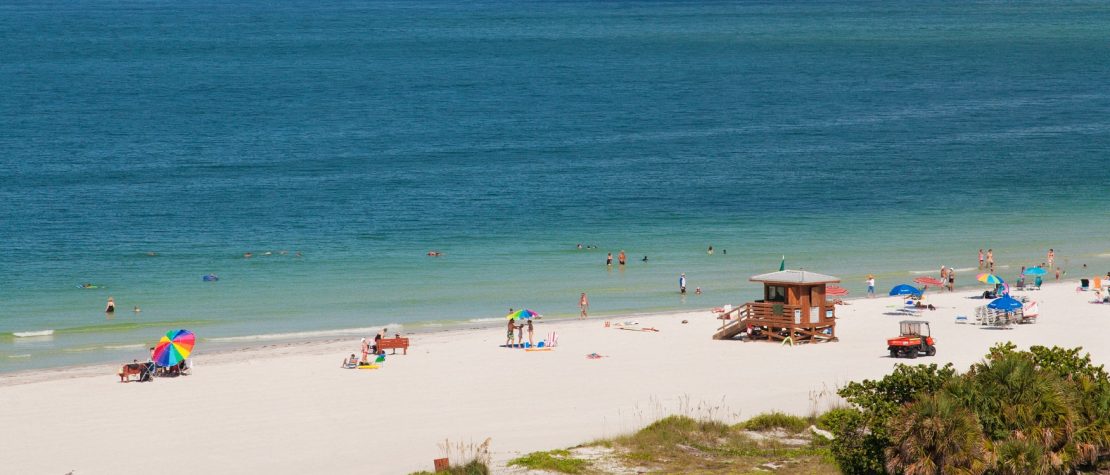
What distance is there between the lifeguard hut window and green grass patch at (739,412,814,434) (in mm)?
11663

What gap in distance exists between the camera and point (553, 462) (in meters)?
24.0

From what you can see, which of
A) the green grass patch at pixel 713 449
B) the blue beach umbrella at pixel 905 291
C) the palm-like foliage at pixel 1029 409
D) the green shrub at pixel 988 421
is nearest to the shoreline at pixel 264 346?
the blue beach umbrella at pixel 905 291

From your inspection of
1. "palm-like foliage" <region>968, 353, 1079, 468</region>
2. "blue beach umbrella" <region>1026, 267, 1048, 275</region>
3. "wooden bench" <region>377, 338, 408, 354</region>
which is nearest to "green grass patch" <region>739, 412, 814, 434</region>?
"palm-like foliage" <region>968, 353, 1079, 468</region>

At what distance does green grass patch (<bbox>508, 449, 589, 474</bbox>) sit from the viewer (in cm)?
2362

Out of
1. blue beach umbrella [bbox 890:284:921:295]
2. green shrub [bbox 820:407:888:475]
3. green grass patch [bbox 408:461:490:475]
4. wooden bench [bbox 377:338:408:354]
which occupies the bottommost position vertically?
green grass patch [bbox 408:461:490:475]

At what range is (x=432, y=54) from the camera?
520 ft

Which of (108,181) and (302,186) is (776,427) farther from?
(108,181)

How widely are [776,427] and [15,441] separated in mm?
15657

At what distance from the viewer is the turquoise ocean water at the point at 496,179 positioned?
5350 centimetres

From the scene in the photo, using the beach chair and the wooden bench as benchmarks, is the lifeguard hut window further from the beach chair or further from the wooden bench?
the beach chair

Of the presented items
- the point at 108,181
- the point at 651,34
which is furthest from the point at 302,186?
the point at 651,34

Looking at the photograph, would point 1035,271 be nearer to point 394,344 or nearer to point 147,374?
point 394,344

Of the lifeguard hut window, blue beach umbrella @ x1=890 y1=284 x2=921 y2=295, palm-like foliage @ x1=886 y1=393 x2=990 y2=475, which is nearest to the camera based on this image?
palm-like foliage @ x1=886 y1=393 x2=990 y2=475

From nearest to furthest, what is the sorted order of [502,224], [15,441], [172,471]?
1. [172,471]
2. [15,441]
3. [502,224]
